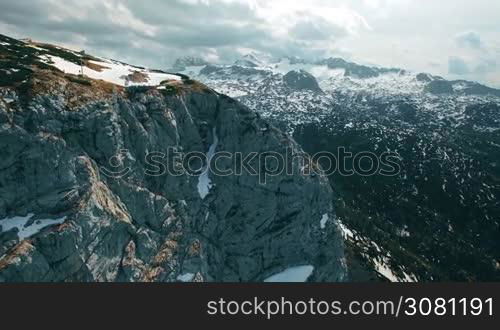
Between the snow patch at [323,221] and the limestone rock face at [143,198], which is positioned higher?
the limestone rock face at [143,198]

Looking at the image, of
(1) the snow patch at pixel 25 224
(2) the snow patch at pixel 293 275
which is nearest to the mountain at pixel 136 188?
(1) the snow patch at pixel 25 224

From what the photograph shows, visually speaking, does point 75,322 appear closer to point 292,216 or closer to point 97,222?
point 97,222

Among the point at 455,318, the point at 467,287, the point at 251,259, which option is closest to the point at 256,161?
the point at 251,259

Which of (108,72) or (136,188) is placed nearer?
(136,188)

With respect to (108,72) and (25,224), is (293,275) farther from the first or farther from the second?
(108,72)

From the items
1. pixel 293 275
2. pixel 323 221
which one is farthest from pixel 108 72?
pixel 293 275

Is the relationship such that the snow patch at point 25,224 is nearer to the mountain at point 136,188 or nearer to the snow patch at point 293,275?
the mountain at point 136,188

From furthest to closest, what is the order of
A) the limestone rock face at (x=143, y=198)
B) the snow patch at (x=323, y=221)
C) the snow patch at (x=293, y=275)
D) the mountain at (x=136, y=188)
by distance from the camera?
1. the snow patch at (x=323, y=221)
2. the snow patch at (x=293, y=275)
3. the mountain at (x=136, y=188)
4. the limestone rock face at (x=143, y=198)

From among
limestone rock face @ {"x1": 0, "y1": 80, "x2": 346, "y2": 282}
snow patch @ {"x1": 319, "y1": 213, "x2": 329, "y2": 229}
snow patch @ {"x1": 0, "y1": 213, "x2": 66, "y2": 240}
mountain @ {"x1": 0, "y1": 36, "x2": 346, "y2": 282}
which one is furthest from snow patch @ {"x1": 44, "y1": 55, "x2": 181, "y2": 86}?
snow patch @ {"x1": 319, "y1": 213, "x2": 329, "y2": 229}
